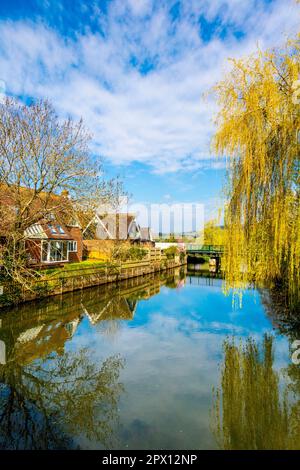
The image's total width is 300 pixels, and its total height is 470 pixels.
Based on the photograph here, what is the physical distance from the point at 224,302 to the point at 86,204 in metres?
9.34

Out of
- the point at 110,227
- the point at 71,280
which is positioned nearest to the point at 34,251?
the point at 71,280

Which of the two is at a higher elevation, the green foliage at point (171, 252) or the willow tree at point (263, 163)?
the willow tree at point (263, 163)

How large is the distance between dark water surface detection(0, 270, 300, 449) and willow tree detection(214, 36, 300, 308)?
2.59m

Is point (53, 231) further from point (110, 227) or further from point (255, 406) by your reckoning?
point (255, 406)

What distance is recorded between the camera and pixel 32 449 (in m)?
4.32

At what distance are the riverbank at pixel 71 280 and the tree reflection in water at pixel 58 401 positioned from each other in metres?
6.10

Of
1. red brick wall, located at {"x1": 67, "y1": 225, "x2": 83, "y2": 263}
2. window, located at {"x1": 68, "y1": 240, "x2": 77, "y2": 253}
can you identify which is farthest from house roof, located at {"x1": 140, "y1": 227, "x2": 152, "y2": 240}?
window, located at {"x1": 68, "y1": 240, "x2": 77, "y2": 253}

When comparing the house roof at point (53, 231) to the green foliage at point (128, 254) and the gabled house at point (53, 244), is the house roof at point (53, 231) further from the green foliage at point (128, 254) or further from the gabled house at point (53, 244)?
the green foliage at point (128, 254)

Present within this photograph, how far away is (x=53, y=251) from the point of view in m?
22.3

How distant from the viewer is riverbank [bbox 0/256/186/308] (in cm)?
1309

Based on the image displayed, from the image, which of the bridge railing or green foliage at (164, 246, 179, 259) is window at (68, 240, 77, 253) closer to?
green foliage at (164, 246, 179, 259)

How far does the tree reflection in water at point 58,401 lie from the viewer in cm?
465

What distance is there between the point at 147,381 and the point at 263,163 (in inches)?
226

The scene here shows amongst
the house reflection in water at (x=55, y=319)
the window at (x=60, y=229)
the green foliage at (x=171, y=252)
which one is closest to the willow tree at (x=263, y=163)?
the house reflection in water at (x=55, y=319)
